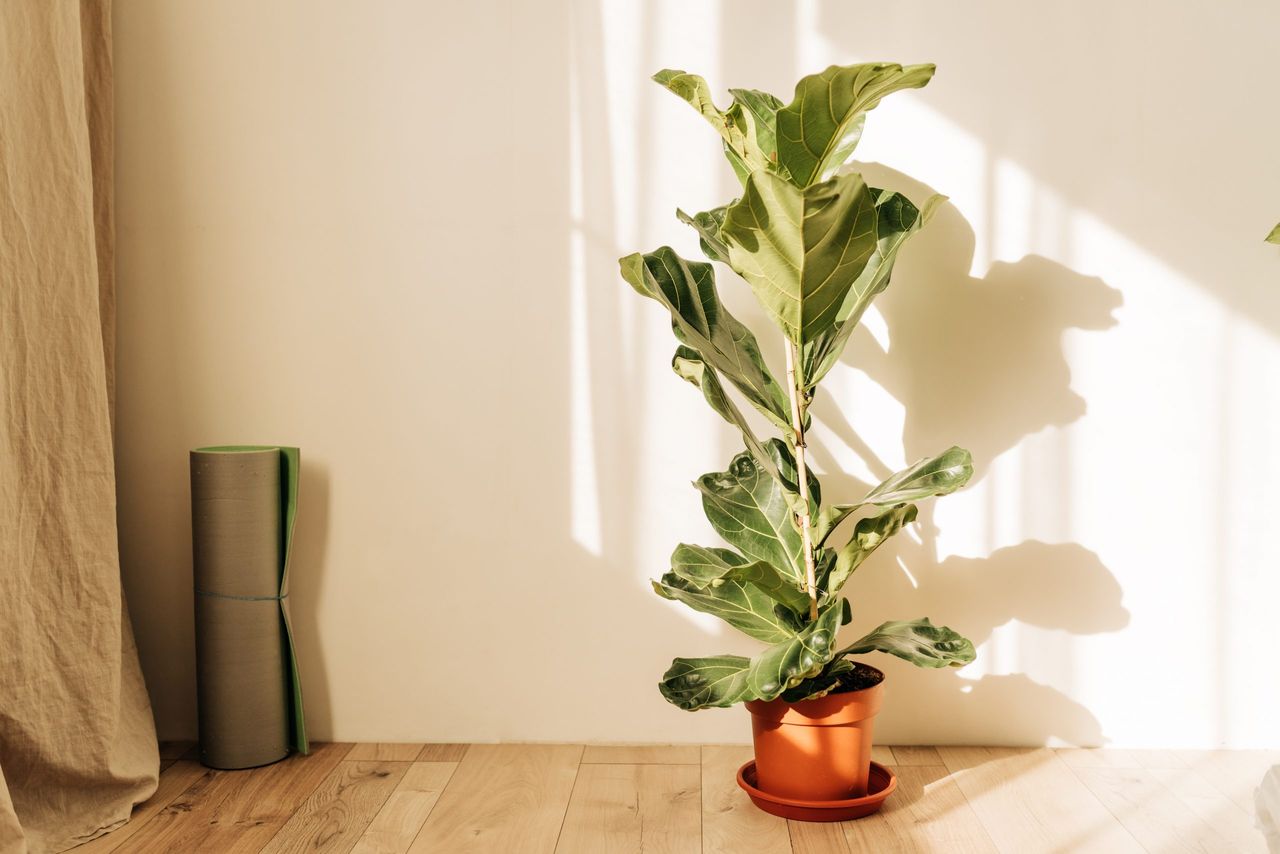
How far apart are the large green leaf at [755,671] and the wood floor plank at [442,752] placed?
1.80 feet

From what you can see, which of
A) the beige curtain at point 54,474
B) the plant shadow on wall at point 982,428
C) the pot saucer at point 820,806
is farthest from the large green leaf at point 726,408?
the beige curtain at point 54,474

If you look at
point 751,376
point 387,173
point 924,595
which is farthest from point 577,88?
point 924,595

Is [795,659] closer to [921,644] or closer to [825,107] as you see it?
[921,644]

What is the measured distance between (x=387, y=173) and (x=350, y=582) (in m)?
0.83

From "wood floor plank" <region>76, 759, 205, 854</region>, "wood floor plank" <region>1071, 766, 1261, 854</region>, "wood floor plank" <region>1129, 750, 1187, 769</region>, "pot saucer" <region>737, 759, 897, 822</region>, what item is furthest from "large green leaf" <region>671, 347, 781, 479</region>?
"wood floor plank" <region>76, 759, 205, 854</region>

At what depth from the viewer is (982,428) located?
2094 mm

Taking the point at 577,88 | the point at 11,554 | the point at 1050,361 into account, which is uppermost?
the point at 577,88

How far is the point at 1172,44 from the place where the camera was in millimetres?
2039

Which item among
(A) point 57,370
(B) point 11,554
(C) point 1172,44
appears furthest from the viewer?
(C) point 1172,44

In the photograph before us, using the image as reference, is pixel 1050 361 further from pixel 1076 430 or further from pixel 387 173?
pixel 387 173

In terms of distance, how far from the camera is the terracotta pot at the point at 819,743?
1770mm

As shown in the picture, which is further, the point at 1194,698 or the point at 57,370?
the point at 1194,698

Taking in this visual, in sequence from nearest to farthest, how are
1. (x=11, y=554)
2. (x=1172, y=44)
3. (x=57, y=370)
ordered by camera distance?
1. (x=11, y=554)
2. (x=57, y=370)
3. (x=1172, y=44)

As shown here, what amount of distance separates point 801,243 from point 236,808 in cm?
136
